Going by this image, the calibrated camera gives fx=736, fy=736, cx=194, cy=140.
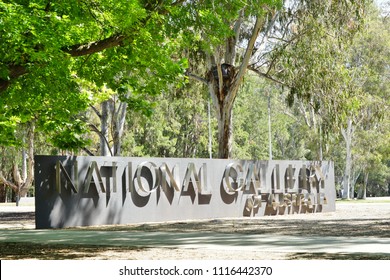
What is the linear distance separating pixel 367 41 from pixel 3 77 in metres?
36.6

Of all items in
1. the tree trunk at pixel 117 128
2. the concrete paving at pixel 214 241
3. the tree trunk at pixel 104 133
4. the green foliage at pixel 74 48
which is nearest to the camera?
the concrete paving at pixel 214 241

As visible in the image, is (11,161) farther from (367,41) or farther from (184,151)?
(367,41)

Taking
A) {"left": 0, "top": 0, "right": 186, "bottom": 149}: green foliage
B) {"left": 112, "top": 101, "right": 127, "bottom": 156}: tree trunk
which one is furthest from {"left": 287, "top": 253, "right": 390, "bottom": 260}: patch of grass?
{"left": 112, "top": 101, "right": 127, "bottom": 156}: tree trunk

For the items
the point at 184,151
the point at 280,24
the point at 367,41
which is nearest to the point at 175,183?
the point at 280,24

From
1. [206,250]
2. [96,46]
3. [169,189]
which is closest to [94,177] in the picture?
[169,189]

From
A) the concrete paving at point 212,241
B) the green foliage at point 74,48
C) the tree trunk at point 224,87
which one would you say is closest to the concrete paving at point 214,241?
the concrete paving at point 212,241

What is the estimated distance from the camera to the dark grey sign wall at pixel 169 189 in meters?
19.4

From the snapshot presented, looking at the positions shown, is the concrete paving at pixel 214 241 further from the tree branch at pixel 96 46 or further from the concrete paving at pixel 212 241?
the tree branch at pixel 96 46

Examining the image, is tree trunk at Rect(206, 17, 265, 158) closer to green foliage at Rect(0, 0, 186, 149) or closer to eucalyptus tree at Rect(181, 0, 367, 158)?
eucalyptus tree at Rect(181, 0, 367, 158)

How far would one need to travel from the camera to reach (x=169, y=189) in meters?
21.9

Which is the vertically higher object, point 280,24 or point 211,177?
point 280,24

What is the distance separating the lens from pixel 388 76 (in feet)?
155

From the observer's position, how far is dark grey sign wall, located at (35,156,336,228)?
1936 centimetres

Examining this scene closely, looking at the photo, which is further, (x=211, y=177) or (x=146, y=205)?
(x=211, y=177)
